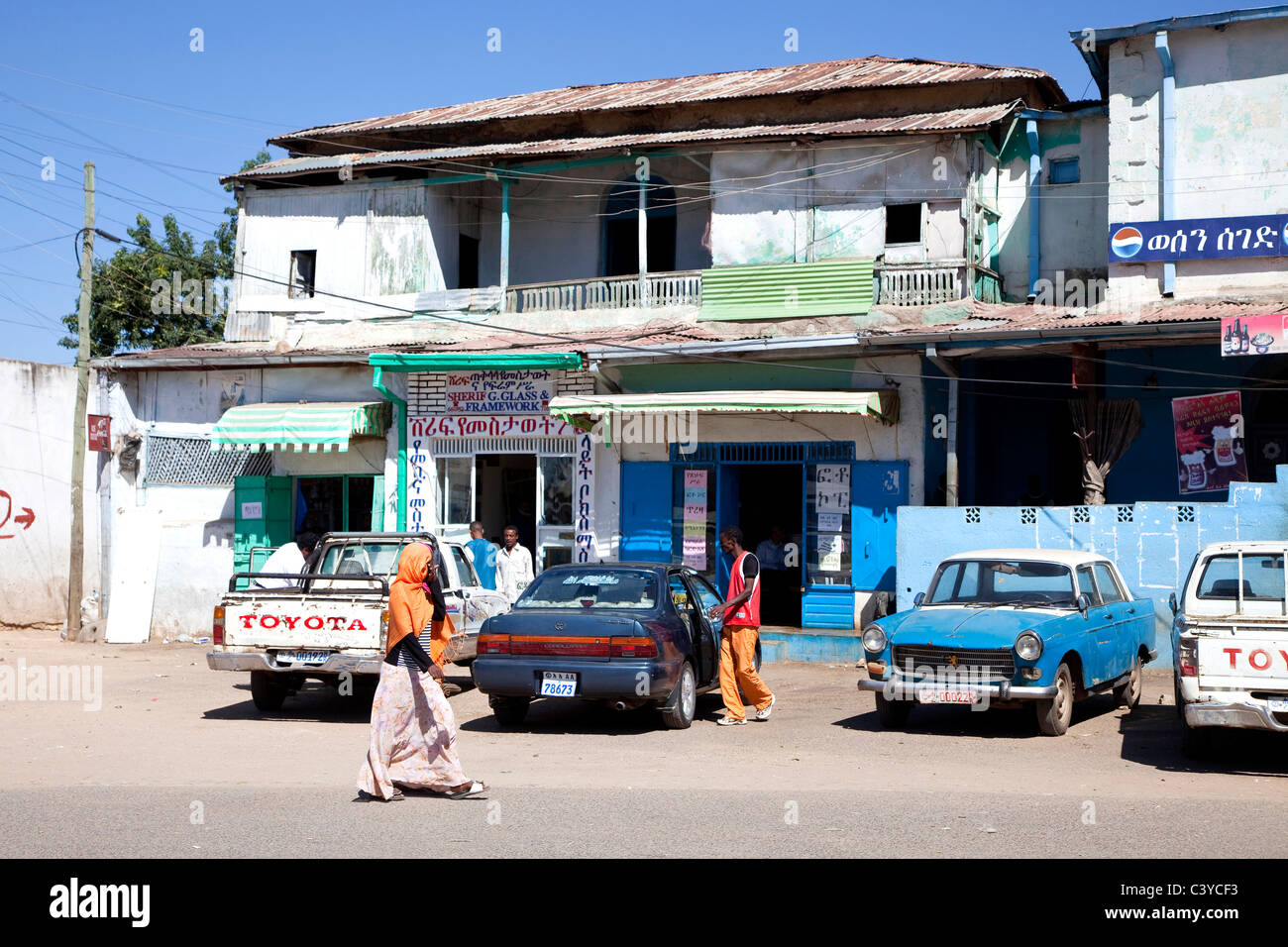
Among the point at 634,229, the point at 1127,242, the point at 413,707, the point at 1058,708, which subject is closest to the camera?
the point at 413,707

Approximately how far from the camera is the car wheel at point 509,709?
11727mm

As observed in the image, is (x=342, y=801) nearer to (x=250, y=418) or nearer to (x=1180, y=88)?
(x=250, y=418)

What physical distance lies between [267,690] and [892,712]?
19.9ft

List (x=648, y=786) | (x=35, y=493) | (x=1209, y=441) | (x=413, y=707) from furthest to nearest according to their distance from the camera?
(x=35, y=493), (x=1209, y=441), (x=648, y=786), (x=413, y=707)

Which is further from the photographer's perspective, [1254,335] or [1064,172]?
[1064,172]

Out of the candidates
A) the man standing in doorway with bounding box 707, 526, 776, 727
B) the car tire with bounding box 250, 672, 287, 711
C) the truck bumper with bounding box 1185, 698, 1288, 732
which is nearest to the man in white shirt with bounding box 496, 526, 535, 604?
the car tire with bounding box 250, 672, 287, 711

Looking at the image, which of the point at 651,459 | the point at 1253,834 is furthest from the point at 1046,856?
the point at 651,459

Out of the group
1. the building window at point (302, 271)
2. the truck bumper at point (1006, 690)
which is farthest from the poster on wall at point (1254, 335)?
the building window at point (302, 271)

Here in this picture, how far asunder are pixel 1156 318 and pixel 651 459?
722 centimetres

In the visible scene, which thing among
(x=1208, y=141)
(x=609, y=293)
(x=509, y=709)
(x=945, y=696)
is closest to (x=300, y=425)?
(x=609, y=293)

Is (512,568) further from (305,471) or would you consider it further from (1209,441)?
(1209,441)

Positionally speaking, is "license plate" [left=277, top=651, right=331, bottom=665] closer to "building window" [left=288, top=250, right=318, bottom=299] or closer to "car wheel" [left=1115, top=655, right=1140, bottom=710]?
"car wheel" [left=1115, top=655, right=1140, bottom=710]

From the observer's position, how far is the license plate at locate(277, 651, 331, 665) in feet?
39.0

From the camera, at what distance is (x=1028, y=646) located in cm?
1045
